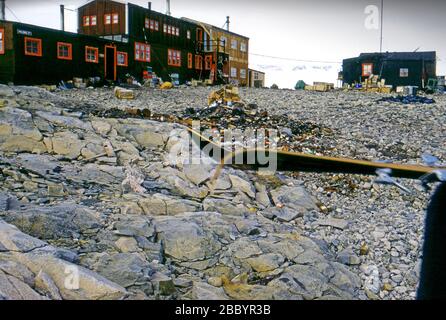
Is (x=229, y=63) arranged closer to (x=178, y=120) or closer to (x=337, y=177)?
(x=178, y=120)

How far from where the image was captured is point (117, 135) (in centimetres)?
1020

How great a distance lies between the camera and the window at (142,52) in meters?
29.1

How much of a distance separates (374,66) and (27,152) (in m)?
38.1

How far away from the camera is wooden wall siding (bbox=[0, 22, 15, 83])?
21047 mm

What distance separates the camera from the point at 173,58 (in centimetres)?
3278

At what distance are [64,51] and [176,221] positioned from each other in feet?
72.4

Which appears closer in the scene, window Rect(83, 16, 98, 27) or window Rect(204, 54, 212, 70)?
window Rect(83, 16, 98, 27)

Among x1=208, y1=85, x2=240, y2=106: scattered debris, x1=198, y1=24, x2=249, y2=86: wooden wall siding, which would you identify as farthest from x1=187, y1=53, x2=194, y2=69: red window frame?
x1=208, y1=85, x2=240, y2=106: scattered debris

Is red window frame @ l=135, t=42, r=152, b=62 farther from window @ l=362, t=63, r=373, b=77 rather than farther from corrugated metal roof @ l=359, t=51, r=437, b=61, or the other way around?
corrugated metal roof @ l=359, t=51, r=437, b=61

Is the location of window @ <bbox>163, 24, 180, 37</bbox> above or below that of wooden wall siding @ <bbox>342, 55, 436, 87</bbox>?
above

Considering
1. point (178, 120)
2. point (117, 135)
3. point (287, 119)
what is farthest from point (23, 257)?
point (287, 119)

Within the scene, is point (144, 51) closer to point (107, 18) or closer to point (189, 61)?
point (107, 18)

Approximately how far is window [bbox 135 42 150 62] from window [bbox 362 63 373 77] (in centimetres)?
2316

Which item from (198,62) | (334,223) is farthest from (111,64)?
(334,223)
